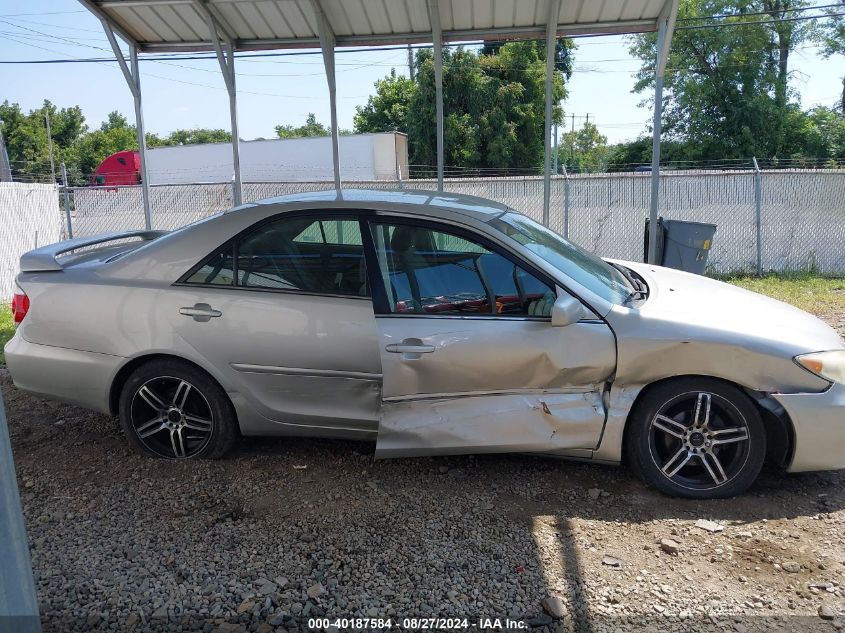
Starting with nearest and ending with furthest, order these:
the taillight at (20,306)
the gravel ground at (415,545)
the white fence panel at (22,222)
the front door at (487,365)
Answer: the gravel ground at (415,545), the front door at (487,365), the taillight at (20,306), the white fence panel at (22,222)

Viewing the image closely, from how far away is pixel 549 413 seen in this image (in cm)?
364

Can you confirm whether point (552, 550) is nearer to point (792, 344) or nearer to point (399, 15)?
point (792, 344)

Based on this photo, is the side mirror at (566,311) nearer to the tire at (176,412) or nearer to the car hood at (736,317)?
the car hood at (736,317)

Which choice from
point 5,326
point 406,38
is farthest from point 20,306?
point 406,38

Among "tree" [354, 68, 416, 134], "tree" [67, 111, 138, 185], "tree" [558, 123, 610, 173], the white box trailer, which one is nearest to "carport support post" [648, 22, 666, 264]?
the white box trailer

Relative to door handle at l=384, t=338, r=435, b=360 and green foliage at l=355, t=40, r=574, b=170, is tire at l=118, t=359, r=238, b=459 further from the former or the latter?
green foliage at l=355, t=40, r=574, b=170

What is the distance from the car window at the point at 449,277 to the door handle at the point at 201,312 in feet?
3.39

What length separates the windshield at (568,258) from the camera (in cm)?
389

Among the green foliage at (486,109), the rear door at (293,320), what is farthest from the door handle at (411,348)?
the green foliage at (486,109)

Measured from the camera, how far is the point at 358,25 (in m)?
8.11

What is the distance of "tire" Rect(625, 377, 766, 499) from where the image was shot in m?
3.53

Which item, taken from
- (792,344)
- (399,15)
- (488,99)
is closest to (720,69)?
(488,99)

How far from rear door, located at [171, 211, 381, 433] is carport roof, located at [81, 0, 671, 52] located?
4430 millimetres

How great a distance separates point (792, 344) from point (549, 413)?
4.31 ft
